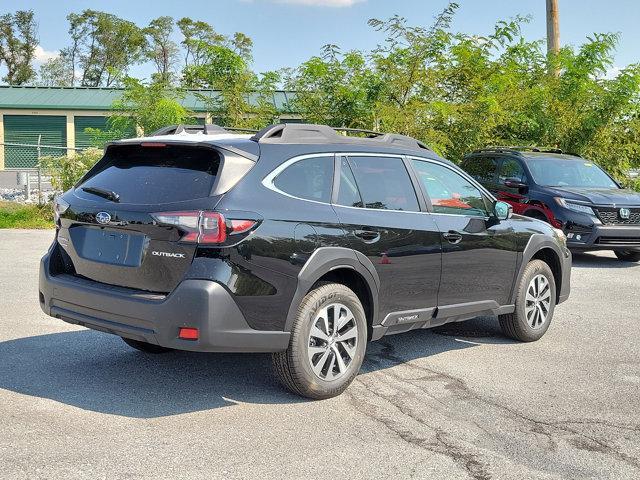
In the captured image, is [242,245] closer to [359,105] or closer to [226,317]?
[226,317]

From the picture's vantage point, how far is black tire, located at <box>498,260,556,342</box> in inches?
262

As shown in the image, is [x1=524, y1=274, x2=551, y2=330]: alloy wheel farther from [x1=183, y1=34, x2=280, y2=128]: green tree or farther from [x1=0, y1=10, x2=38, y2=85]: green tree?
[x1=0, y1=10, x2=38, y2=85]: green tree

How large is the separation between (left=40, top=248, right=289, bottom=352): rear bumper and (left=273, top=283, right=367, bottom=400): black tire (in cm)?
12

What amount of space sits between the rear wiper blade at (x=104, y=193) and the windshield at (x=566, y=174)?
30.1ft

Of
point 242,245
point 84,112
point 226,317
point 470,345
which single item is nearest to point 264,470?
point 226,317

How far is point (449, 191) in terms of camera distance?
6137mm

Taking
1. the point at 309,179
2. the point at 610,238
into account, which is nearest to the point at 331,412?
the point at 309,179

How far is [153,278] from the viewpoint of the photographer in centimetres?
460

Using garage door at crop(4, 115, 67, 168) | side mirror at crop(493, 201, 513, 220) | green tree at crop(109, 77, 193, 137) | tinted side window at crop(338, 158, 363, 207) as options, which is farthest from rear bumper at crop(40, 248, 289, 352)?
garage door at crop(4, 115, 67, 168)

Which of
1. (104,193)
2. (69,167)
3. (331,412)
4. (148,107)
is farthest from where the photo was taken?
(69,167)

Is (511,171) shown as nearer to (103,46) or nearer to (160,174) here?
(160,174)

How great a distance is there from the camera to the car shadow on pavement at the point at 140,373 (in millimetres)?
4895

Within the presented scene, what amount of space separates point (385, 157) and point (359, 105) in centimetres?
1118

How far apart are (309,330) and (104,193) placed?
1613 millimetres
